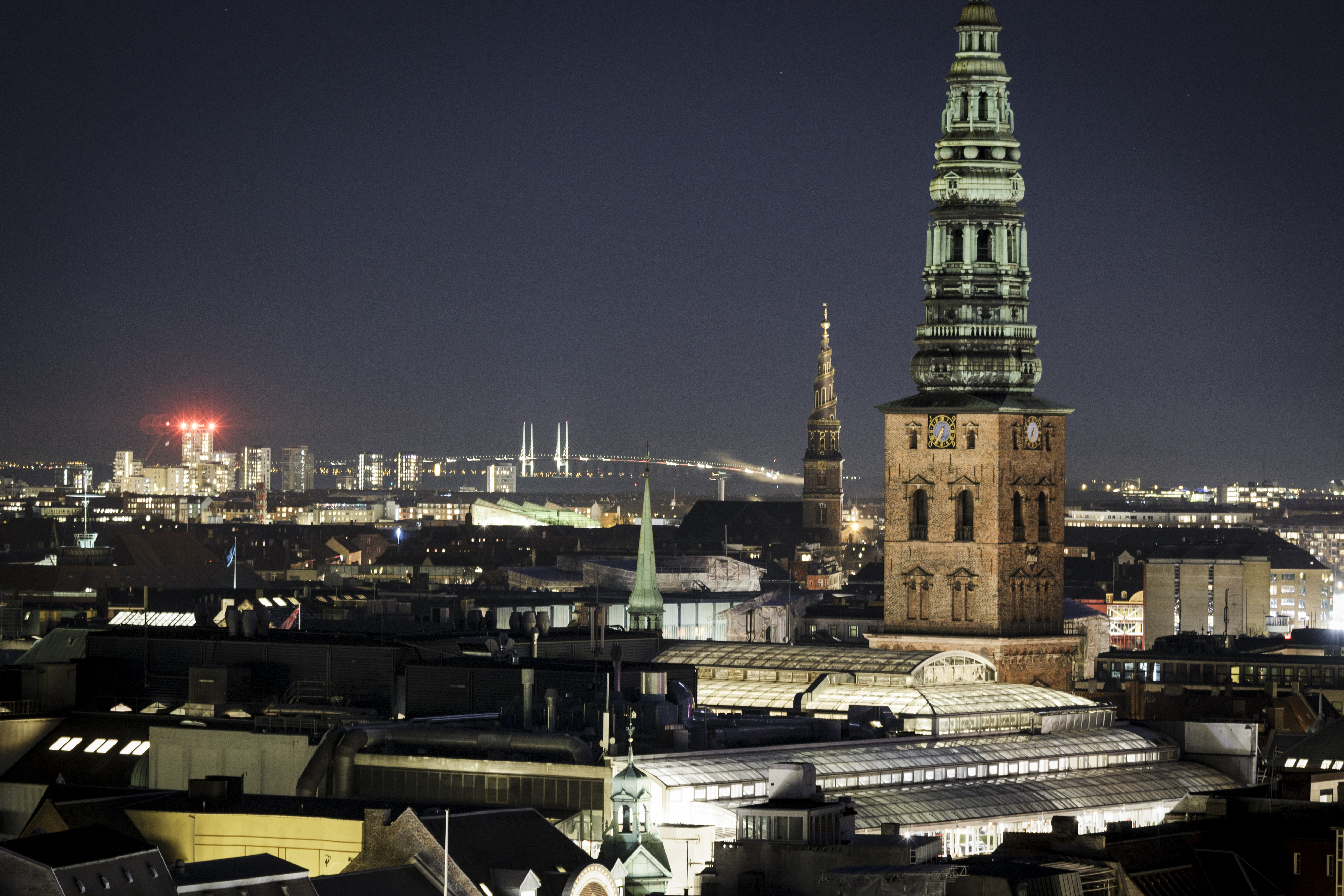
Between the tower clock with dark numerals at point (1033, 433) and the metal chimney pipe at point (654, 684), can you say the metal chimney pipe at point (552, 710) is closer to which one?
the metal chimney pipe at point (654, 684)

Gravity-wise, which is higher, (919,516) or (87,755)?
(919,516)

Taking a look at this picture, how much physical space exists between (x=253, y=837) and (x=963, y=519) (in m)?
48.3

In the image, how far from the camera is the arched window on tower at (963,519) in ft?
340

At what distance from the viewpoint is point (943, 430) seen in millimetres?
103500

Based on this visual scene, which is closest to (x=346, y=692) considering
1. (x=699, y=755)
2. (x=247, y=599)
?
(x=699, y=755)

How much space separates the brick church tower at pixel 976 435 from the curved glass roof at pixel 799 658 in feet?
30.8

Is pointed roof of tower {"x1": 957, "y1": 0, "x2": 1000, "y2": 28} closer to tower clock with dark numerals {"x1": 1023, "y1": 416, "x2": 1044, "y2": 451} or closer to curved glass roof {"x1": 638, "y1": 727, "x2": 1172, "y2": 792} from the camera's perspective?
tower clock with dark numerals {"x1": 1023, "y1": 416, "x2": 1044, "y2": 451}

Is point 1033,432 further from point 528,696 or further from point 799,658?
point 528,696

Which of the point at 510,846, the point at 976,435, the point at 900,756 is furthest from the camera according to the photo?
the point at 976,435

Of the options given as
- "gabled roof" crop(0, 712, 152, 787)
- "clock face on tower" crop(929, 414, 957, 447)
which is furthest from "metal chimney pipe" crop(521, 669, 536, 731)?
"clock face on tower" crop(929, 414, 957, 447)

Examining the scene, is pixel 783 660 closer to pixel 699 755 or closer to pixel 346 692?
pixel 346 692

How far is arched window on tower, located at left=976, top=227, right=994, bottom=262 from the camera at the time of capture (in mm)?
104062

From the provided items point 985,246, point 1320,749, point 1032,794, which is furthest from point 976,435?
point 1032,794

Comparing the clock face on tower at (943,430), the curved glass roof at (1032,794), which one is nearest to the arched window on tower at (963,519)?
the clock face on tower at (943,430)
